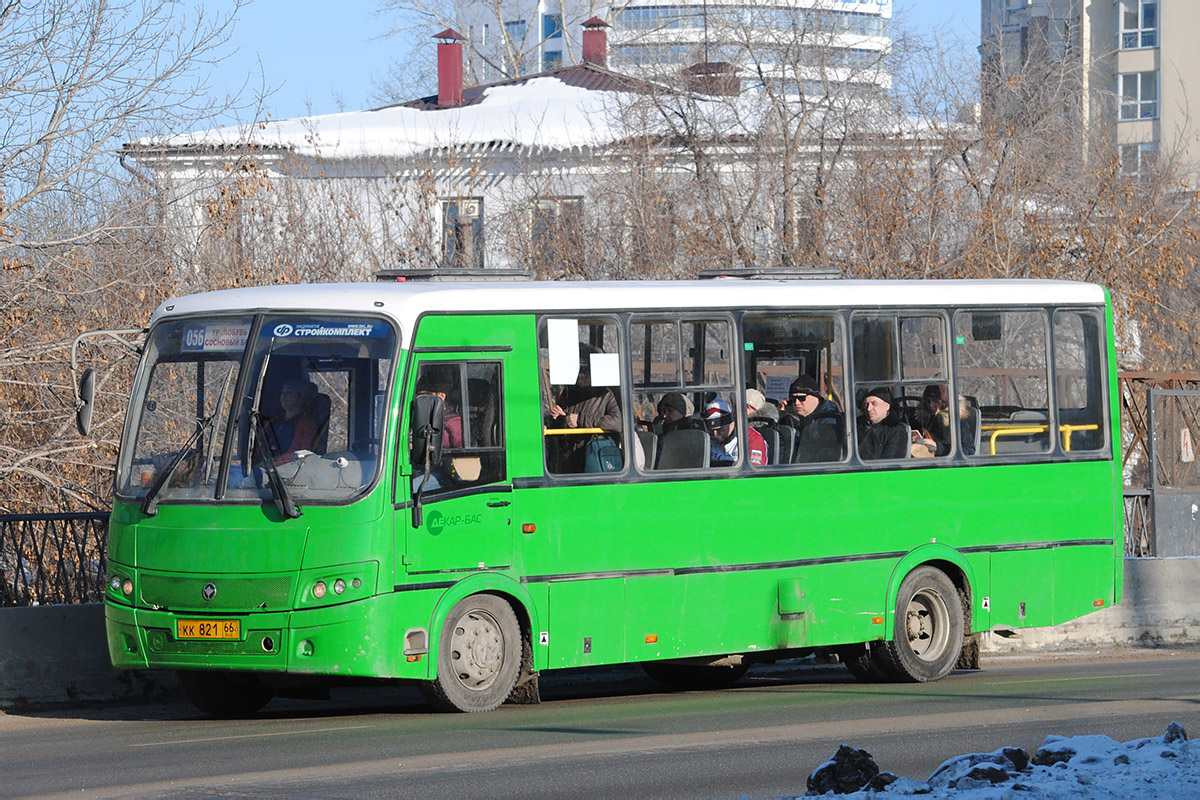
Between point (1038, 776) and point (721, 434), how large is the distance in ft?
16.7

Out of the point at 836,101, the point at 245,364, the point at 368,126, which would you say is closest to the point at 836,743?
the point at 245,364

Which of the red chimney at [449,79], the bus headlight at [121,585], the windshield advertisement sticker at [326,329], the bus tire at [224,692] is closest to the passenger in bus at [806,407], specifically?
the windshield advertisement sticker at [326,329]

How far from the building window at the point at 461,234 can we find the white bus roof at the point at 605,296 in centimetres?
848

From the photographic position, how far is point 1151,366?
3067 cm

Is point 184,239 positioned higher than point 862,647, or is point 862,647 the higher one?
point 184,239

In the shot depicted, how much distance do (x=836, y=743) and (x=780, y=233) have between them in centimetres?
1726

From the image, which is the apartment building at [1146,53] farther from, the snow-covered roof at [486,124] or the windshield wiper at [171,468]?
the windshield wiper at [171,468]

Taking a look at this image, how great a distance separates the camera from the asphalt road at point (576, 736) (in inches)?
342

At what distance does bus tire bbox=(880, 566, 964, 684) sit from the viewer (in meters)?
13.5

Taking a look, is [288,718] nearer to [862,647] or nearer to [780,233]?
[862,647]

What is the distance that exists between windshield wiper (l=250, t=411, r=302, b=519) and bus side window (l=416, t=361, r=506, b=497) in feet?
3.04

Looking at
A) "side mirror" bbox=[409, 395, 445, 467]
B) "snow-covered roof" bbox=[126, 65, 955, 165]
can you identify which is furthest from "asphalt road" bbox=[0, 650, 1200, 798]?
"snow-covered roof" bbox=[126, 65, 955, 165]

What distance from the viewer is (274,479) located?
10.7 m

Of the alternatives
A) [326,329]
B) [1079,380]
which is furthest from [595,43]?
[326,329]
